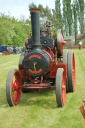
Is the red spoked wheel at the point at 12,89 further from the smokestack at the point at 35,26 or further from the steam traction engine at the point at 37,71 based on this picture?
the smokestack at the point at 35,26

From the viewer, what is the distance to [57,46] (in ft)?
17.1

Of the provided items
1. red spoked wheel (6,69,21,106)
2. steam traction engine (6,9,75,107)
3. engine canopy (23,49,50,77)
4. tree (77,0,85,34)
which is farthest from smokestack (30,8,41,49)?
tree (77,0,85,34)

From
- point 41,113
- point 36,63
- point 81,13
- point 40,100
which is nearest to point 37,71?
point 36,63

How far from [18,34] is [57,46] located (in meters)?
32.6

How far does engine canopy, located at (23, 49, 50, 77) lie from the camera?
4324 mm

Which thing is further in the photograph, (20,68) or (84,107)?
(20,68)

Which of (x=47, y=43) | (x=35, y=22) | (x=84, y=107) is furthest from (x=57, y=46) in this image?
(x=84, y=107)

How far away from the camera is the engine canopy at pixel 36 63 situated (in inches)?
170

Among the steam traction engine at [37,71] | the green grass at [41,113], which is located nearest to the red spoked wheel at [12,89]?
the steam traction engine at [37,71]

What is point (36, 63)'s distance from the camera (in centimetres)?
433

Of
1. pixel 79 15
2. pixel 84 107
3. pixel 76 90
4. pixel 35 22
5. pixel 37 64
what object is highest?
pixel 79 15

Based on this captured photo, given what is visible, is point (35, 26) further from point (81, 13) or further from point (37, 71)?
point (81, 13)

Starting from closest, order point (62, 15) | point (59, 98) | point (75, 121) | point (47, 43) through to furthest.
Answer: point (75, 121)
point (59, 98)
point (47, 43)
point (62, 15)

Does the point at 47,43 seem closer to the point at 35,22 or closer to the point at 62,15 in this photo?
the point at 35,22
